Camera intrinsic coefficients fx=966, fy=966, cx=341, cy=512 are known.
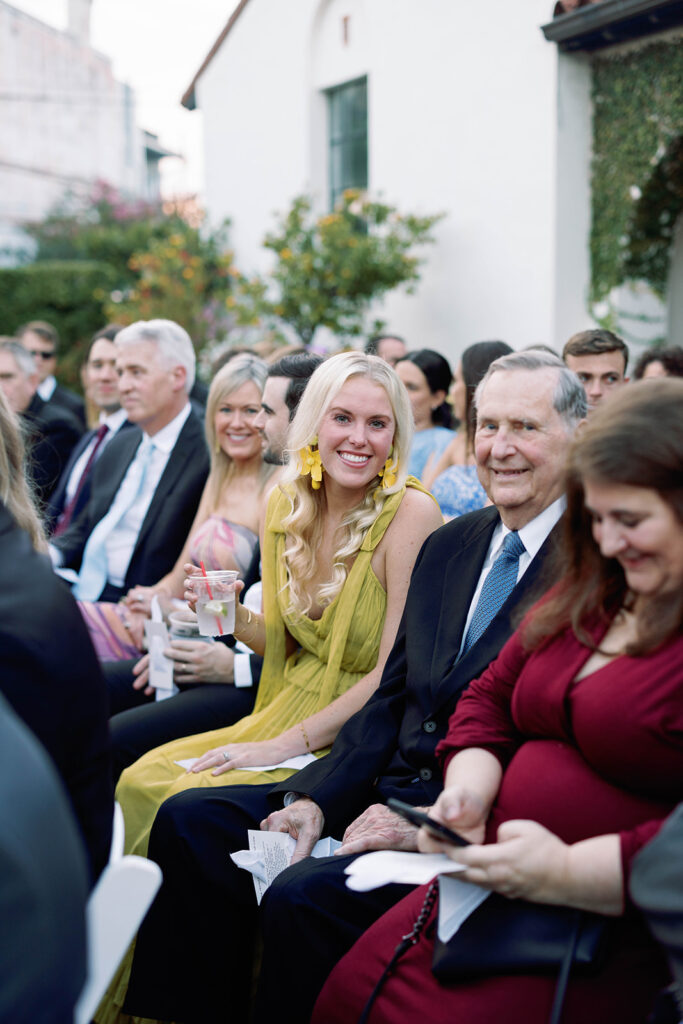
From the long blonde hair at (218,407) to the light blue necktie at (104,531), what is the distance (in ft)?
2.11

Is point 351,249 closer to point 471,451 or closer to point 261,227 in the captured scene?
point 261,227

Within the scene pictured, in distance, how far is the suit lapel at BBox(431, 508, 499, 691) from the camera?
2.58 m

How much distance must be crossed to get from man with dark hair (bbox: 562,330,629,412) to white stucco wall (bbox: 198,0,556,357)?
3.52 metres

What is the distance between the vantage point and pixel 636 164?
778 centimetres

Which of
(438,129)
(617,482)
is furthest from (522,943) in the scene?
(438,129)

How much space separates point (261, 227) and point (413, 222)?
3.58 meters

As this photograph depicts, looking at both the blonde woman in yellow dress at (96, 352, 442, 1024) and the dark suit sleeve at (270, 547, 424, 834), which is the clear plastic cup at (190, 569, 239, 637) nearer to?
the blonde woman in yellow dress at (96, 352, 442, 1024)

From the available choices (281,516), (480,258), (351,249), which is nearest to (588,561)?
(281,516)

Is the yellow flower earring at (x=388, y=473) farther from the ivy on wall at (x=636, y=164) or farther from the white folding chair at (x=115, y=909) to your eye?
the ivy on wall at (x=636, y=164)

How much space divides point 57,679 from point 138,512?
10.9ft

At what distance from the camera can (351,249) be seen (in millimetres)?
9617

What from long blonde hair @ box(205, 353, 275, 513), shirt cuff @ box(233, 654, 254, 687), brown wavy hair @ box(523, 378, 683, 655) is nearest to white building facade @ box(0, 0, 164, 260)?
long blonde hair @ box(205, 353, 275, 513)

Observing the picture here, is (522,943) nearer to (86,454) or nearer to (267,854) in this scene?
(267,854)

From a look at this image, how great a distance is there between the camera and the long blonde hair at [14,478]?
8.54 ft
